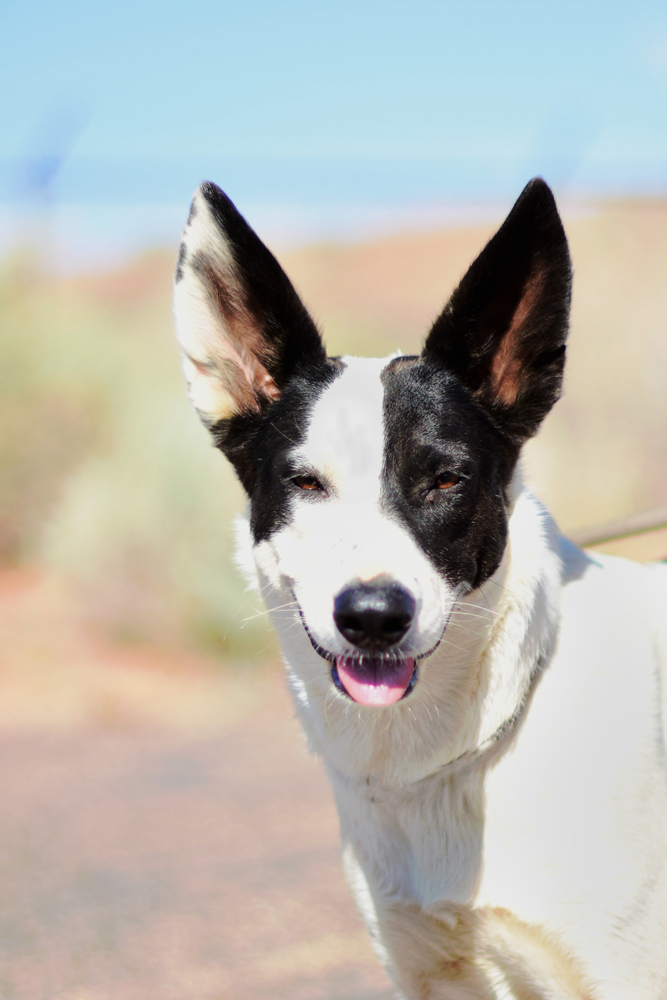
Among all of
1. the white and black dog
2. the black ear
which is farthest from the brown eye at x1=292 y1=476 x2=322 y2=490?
the black ear

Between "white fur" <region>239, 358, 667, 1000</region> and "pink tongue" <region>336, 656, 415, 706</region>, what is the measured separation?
10 cm

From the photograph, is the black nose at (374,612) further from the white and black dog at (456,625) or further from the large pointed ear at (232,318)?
the large pointed ear at (232,318)

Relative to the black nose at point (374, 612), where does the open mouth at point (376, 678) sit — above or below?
below

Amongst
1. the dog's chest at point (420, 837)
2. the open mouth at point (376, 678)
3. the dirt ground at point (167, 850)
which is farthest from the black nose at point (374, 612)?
the dirt ground at point (167, 850)

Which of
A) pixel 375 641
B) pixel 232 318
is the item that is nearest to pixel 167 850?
pixel 232 318

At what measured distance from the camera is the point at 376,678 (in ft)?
6.88

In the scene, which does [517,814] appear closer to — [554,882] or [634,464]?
[554,882]

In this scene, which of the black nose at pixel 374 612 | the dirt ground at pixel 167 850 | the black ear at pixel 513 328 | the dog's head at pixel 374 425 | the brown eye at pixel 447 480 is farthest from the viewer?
the dirt ground at pixel 167 850

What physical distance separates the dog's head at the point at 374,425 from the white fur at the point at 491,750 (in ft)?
0.04

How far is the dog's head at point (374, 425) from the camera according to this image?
2.01 metres

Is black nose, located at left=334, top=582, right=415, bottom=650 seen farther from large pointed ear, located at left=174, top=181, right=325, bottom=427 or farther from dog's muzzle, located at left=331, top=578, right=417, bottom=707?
large pointed ear, located at left=174, top=181, right=325, bottom=427

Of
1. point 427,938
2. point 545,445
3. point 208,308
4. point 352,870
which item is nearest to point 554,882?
point 427,938

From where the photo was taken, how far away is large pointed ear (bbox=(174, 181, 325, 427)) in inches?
92.2

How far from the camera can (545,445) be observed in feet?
34.2
